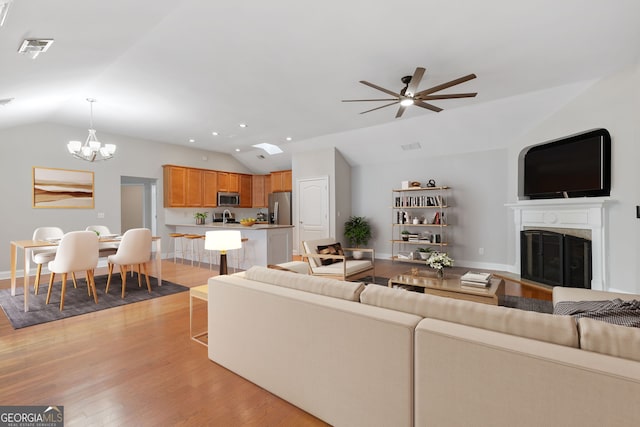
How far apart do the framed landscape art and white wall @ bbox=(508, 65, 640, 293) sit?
868 cm

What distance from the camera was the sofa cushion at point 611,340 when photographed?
1062 mm

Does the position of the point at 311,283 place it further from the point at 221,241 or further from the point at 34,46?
the point at 34,46

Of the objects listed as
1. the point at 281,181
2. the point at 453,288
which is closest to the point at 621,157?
the point at 453,288

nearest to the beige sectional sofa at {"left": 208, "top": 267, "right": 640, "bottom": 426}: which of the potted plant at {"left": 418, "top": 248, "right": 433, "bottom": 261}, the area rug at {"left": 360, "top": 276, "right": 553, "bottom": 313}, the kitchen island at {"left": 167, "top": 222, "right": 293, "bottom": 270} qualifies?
the area rug at {"left": 360, "top": 276, "right": 553, "bottom": 313}

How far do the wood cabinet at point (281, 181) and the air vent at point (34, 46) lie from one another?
20.8 ft

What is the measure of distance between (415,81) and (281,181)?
6200 millimetres

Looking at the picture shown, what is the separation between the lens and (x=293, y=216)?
806 centimetres

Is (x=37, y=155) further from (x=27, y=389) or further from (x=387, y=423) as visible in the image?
(x=387, y=423)

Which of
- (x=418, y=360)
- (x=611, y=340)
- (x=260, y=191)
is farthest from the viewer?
(x=260, y=191)

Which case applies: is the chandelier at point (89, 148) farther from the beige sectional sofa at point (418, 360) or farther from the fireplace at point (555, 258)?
the fireplace at point (555, 258)

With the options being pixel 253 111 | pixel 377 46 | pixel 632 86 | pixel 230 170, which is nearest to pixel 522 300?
pixel 632 86

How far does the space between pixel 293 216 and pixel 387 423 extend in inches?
267

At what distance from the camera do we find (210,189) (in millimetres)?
8211

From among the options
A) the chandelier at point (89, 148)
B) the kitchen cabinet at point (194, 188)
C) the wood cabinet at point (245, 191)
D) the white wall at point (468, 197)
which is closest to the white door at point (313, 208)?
the white wall at point (468, 197)
